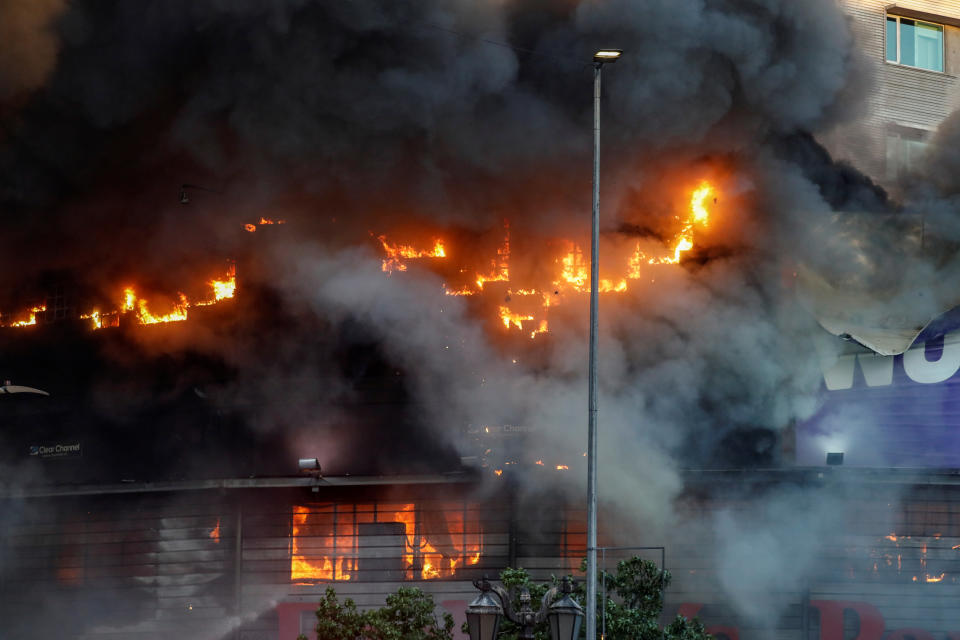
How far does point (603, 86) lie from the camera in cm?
2628

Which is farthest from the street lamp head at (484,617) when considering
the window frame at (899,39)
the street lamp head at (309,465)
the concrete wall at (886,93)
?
the window frame at (899,39)

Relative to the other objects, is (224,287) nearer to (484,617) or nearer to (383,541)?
(383,541)

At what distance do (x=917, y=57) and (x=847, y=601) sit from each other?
44.0 ft

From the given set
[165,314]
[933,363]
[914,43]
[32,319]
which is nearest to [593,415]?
[933,363]

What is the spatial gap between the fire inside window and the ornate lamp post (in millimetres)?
9919

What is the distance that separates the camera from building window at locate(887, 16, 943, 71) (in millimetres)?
30500

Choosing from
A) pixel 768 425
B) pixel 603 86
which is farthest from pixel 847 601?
pixel 603 86

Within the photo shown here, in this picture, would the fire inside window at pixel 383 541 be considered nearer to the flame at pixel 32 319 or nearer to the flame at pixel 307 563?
the flame at pixel 307 563

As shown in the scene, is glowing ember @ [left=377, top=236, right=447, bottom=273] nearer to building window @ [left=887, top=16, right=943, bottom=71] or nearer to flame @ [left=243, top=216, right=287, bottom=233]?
→ flame @ [left=243, top=216, right=287, bottom=233]

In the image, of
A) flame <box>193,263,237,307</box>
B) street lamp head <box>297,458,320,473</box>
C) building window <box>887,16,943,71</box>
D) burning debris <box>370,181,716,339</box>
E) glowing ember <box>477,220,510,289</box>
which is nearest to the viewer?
street lamp head <box>297,458,320,473</box>

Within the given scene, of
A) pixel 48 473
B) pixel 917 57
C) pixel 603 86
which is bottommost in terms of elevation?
pixel 48 473

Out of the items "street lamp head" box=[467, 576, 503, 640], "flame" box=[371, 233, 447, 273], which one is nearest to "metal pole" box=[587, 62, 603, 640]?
"street lamp head" box=[467, 576, 503, 640]

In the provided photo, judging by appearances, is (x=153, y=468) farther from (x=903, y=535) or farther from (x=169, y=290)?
(x=903, y=535)

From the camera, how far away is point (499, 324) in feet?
88.9
